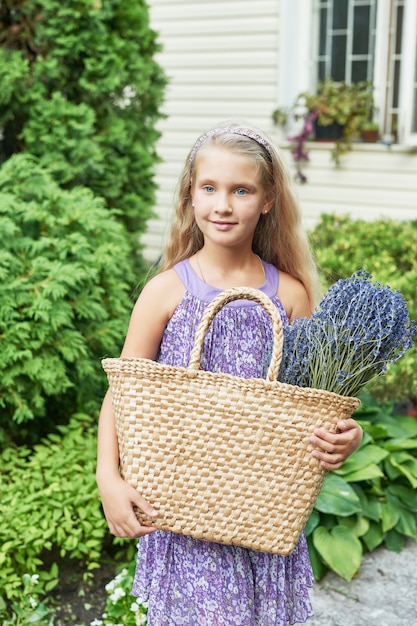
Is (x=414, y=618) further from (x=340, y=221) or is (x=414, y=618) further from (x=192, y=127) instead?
(x=192, y=127)

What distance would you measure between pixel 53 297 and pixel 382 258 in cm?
234

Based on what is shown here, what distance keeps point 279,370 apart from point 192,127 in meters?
6.52

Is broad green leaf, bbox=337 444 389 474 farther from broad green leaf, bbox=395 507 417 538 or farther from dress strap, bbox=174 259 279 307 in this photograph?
dress strap, bbox=174 259 279 307

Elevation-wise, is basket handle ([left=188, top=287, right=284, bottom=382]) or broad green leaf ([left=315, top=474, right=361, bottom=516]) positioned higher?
basket handle ([left=188, top=287, right=284, bottom=382])

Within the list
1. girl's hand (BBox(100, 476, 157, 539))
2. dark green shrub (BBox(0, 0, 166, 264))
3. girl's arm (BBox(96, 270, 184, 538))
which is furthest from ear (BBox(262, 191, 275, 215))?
dark green shrub (BBox(0, 0, 166, 264))

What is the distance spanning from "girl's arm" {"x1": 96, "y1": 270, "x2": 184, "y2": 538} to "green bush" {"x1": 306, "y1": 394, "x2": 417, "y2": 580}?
1.43 m

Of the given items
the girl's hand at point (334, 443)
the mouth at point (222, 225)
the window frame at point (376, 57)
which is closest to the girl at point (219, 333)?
the mouth at point (222, 225)

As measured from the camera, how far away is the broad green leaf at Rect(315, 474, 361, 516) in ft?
10.0

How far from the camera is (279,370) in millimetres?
1728

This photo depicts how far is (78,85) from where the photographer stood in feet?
15.0

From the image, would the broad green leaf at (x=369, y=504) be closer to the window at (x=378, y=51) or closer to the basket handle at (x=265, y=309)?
the basket handle at (x=265, y=309)

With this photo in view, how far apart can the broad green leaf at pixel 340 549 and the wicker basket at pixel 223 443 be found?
54.7 inches

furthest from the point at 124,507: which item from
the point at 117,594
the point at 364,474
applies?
the point at 364,474

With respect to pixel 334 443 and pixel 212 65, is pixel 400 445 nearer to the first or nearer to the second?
pixel 334 443
